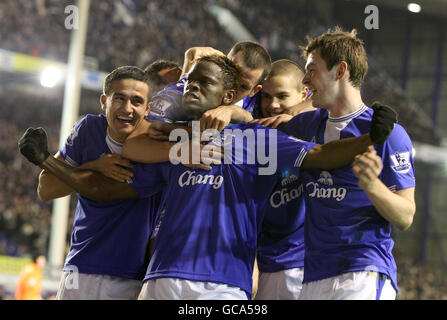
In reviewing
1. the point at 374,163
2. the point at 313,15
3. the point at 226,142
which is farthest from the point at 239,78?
the point at 313,15

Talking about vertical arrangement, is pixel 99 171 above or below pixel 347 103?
below

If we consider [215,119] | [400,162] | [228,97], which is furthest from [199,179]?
[400,162]

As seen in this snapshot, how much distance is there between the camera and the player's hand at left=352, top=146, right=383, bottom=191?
2516 millimetres

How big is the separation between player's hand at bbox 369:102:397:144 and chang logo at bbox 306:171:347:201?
1.13ft

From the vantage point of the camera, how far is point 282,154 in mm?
2793

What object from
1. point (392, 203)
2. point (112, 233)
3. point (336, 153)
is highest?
point (336, 153)

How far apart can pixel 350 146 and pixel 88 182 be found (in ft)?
4.90

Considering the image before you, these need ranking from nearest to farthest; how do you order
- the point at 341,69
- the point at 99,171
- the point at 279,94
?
the point at 341,69
the point at 99,171
the point at 279,94

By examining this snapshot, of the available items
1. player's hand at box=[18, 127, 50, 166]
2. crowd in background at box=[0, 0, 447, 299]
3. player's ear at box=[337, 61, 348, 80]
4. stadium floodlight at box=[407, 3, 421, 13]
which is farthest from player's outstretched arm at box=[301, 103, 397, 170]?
stadium floodlight at box=[407, 3, 421, 13]

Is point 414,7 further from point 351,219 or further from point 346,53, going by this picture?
point 351,219

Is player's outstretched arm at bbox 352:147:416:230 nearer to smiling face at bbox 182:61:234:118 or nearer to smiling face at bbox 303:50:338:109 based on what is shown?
smiling face at bbox 303:50:338:109

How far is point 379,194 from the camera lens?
2.55 metres

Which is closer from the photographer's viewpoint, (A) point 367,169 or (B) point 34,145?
(A) point 367,169

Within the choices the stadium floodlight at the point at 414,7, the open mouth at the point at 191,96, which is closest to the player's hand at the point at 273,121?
the open mouth at the point at 191,96
